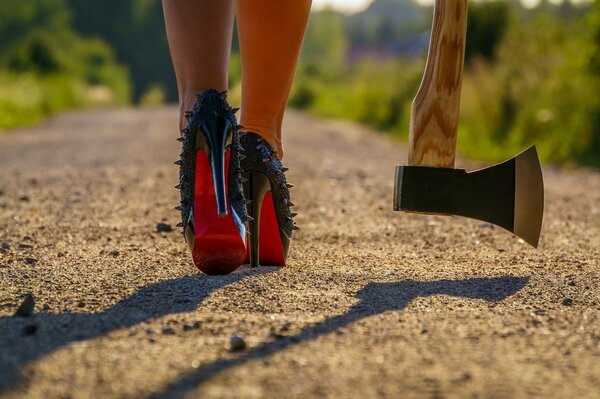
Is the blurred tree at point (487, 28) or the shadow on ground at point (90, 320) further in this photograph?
the blurred tree at point (487, 28)

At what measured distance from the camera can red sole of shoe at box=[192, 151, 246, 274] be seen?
1972 mm

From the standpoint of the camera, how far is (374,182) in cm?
466

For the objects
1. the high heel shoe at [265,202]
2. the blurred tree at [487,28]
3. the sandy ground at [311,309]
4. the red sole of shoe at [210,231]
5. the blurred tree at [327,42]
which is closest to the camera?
Answer: the sandy ground at [311,309]

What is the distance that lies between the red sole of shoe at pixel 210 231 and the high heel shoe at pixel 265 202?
17cm

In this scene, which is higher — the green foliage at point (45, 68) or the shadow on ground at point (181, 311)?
the green foliage at point (45, 68)

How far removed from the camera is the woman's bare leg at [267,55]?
7.47ft

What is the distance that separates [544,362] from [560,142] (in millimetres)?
5901

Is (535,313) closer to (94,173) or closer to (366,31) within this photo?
(94,173)

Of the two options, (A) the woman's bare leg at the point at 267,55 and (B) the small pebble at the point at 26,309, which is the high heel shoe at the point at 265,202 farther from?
(B) the small pebble at the point at 26,309

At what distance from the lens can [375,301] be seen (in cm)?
187

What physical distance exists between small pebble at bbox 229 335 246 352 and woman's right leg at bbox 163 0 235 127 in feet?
2.49

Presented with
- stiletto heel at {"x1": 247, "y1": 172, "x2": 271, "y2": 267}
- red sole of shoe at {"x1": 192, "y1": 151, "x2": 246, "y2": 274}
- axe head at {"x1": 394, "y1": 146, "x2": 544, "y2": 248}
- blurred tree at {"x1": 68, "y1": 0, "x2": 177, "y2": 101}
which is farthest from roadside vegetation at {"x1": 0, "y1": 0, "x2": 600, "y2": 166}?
blurred tree at {"x1": 68, "y1": 0, "x2": 177, "y2": 101}

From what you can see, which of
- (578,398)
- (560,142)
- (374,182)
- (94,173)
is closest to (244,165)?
(578,398)

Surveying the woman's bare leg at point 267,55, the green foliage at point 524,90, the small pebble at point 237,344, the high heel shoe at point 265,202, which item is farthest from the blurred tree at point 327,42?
the small pebble at point 237,344
